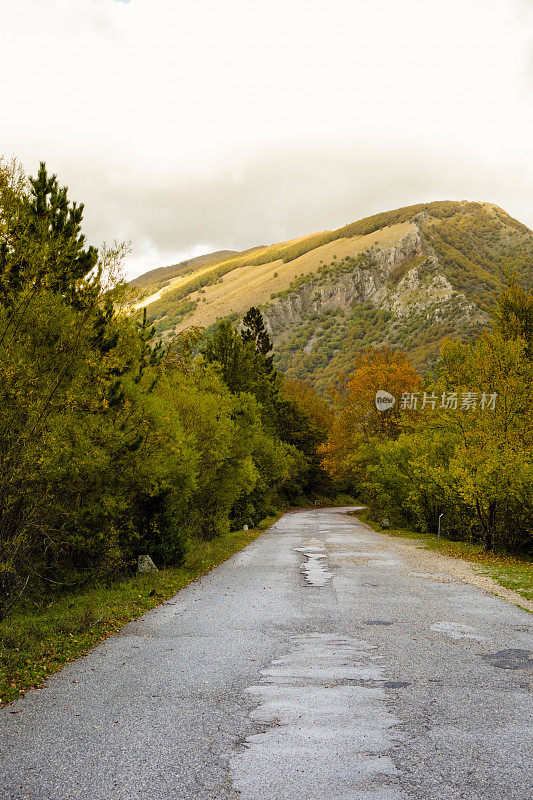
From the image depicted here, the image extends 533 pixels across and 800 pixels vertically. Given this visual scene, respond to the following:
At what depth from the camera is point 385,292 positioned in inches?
5714

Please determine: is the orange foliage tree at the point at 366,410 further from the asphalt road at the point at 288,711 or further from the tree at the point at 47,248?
the asphalt road at the point at 288,711

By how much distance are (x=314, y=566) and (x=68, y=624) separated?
395 inches

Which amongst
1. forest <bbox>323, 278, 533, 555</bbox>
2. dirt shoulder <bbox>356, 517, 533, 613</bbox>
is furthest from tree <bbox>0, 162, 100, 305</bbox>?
forest <bbox>323, 278, 533, 555</bbox>

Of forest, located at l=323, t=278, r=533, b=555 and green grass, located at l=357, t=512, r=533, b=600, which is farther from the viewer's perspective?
forest, located at l=323, t=278, r=533, b=555

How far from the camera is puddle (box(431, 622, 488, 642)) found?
9.51m

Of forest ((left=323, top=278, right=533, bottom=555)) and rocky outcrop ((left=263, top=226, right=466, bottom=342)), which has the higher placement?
rocky outcrop ((left=263, top=226, right=466, bottom=342))

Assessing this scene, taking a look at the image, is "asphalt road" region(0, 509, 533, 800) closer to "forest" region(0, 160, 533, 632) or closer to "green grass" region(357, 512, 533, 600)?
"forest" region(0, 160, 533, 632)

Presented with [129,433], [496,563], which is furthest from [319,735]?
[496,563]

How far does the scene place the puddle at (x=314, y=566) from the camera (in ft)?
52.3

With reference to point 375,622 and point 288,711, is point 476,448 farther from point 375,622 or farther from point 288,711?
point 288,711

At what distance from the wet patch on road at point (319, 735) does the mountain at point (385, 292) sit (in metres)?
70.6

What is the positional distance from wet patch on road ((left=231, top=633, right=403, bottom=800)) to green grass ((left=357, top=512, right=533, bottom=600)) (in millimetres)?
7840

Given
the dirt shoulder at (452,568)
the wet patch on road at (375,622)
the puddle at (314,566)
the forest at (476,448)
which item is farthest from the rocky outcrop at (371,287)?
the wet patch on road at (375,622)

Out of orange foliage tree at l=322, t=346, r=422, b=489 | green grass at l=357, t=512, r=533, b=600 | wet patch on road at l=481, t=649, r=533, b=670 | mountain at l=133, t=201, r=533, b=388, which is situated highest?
mountain at l=133, t=201, r=533, b=388
